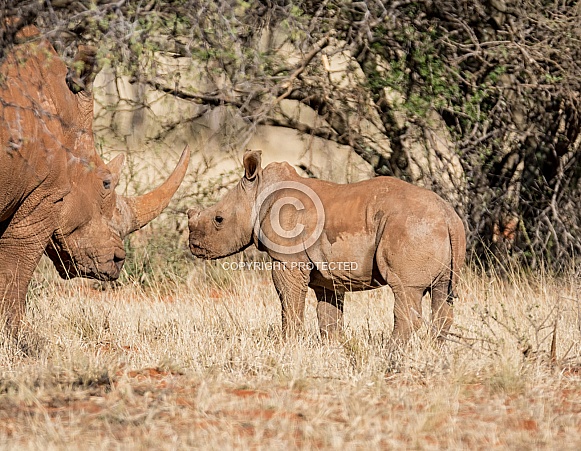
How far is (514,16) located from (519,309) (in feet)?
11.1

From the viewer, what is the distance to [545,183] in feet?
36.0

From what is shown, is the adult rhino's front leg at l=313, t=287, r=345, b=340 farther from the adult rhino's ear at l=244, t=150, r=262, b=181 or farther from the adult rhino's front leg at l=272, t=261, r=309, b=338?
the adult rhino's ear at l=244, t=150, r=262, b=181

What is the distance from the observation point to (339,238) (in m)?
7.17

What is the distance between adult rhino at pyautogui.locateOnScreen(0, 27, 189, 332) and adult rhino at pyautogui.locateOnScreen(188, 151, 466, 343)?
78cm

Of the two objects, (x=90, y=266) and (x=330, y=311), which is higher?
(x=90, y=266)

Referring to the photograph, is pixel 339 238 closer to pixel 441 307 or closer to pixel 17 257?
pixel 441 307

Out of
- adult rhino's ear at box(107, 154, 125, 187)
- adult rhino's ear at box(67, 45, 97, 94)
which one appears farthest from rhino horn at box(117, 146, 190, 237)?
adult rhino's ear at box(67, 45, 97, 94)

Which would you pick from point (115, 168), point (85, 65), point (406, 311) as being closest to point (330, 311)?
point (406, 311)

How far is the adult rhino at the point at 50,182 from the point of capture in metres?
6.60

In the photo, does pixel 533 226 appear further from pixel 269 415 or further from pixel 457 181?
pixel 269 415

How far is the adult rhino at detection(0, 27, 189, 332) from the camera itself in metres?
6.60

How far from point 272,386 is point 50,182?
2.25 meters

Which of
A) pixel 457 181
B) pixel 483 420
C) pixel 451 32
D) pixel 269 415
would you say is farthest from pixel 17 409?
pixel 457 181

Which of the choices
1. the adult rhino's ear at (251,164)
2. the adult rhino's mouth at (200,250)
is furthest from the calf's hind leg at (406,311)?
the adult rhino's mouth at (200,250)
